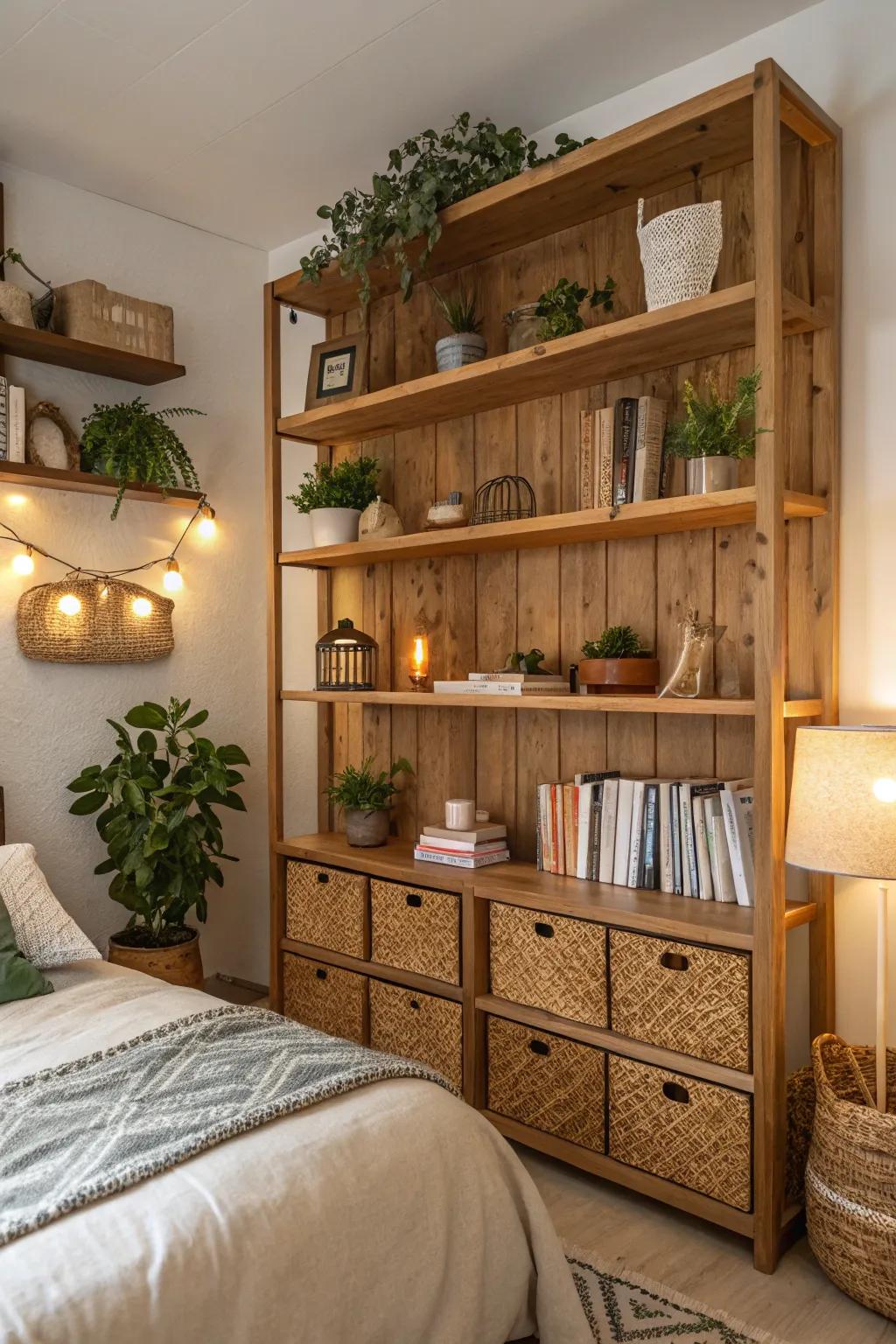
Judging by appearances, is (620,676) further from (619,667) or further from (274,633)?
(274,633)

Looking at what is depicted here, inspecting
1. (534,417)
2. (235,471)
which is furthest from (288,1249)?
(235,471)

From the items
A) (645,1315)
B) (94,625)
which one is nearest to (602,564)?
(94,625)

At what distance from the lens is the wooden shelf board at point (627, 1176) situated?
7.09 feet

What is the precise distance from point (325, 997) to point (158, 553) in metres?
1.61

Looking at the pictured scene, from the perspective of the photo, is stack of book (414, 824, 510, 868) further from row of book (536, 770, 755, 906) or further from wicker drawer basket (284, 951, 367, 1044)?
wicker drawer basket (284, 951, 367, 1044)

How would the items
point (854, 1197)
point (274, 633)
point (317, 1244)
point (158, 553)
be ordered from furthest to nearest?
point (158, 553)
point (274, 633)
point (854, 1197)
point (317, 1244)

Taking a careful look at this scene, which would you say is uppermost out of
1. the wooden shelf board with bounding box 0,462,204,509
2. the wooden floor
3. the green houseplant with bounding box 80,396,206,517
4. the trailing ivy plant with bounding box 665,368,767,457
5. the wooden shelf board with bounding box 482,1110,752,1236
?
the green houseplant with bounding box 80,396,206,517

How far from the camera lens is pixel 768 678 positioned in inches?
82.7

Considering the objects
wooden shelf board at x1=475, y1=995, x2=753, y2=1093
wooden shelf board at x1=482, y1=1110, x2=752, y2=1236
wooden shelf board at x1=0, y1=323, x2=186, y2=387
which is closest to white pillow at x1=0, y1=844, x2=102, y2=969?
wooden shelf board at x1=475, y1=995, x2=753, y2=1093

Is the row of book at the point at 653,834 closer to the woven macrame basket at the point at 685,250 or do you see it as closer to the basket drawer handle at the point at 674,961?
the basket drawer handle at the point at 674,961

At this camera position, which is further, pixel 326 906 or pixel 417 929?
pixel 326 906

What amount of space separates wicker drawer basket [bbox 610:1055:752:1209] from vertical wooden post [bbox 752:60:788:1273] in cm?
4

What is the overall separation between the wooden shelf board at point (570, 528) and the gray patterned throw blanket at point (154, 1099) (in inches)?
51.6

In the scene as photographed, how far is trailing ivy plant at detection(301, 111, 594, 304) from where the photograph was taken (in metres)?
2.66
